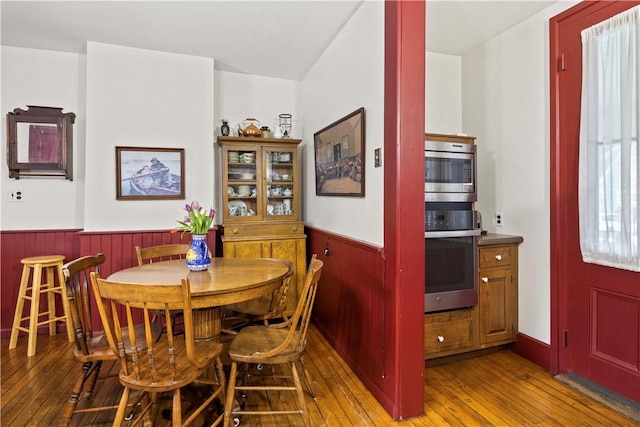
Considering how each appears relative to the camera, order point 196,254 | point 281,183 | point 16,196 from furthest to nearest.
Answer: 1. point 281,183
2. point 16,196
3. point 196,254

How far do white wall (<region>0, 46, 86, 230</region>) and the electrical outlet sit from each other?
0.08 feet

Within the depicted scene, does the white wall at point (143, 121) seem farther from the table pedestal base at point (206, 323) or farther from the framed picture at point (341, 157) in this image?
the table pedestal base at point (206, 323)

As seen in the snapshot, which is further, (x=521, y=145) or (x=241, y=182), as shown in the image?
(x=241, y=182)

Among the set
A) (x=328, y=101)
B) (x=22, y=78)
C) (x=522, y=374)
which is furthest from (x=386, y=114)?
(x=22, y=78)

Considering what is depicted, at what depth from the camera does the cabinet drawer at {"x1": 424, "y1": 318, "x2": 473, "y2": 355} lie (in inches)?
99.9

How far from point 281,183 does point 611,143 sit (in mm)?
2770

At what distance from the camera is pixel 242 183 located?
3.70m

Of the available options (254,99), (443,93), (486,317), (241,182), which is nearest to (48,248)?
(241,182)

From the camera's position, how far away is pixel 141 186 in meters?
3.37

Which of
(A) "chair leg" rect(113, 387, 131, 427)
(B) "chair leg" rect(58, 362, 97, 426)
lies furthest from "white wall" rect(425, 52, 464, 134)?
(B) "chair leg" rect(58, 362, 97, 426)

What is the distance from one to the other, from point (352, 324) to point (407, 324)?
72 cm

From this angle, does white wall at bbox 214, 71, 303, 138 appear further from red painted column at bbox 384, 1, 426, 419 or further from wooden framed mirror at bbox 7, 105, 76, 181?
red painted column at bbox 384, 1, 426, 419

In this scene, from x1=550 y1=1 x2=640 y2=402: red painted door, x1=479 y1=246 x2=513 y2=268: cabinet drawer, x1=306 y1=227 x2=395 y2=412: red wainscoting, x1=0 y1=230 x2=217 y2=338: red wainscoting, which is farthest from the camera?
x1=0 y1=230 x2=217 y2=338: red wainscoting

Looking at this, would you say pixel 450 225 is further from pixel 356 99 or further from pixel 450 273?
pixel 356 99
